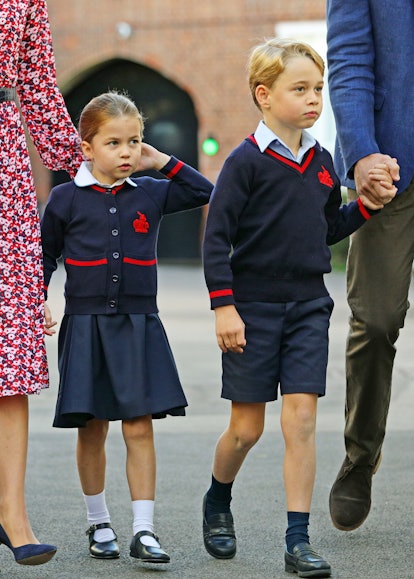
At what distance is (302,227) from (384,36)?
0.74 meters

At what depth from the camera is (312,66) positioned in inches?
167

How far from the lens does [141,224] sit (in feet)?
14.4

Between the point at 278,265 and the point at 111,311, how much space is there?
56cm

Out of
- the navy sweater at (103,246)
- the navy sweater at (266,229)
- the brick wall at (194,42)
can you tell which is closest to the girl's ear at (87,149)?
the navy sweater at (103,246)

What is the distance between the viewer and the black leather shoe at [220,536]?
14.4ft

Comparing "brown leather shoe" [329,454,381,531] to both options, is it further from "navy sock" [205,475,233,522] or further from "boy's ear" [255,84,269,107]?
"boy's ear" [255,84,269,107]

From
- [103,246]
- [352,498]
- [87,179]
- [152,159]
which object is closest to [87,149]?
[87,179]

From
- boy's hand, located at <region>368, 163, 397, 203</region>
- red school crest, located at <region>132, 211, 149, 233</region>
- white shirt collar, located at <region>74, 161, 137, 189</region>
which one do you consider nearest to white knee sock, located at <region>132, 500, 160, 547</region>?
red school crest, located at <region>132, 211, 149, 233</region>

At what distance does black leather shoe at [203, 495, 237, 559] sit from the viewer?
14.4 ft

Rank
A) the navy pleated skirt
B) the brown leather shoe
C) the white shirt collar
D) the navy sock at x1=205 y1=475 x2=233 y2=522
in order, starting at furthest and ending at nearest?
the brown leather shoe, the navy sock at x1=205 y1=475 x2=233 y2=522, the white shirt collar, the navy pleated skirt

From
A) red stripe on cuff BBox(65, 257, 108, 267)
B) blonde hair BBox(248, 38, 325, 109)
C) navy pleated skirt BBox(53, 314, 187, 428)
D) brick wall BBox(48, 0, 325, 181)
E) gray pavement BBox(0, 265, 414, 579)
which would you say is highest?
brick wall BBox(48, 0, 325, 181)

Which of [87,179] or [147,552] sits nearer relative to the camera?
[147,552]

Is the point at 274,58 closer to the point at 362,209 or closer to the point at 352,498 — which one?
the point at 362,209

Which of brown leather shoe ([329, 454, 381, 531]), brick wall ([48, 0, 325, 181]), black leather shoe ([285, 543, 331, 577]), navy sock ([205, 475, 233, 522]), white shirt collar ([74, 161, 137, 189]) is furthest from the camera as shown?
brick wall ([48, 0, 325, 181])
